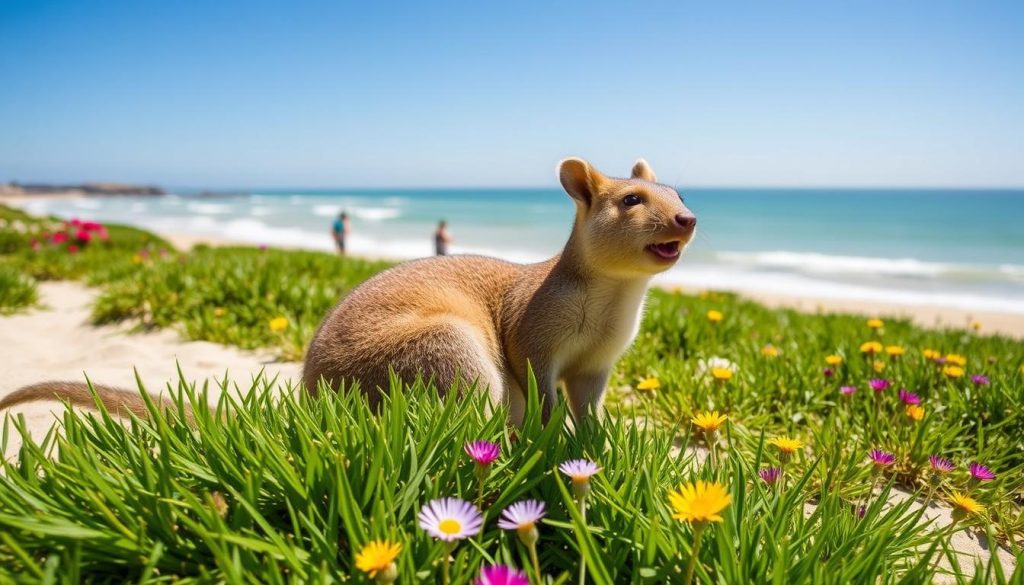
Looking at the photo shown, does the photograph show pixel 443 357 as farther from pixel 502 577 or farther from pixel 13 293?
pixel 13 293

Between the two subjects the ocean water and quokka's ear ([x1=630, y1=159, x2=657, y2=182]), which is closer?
quokka's ear ([x1=630, y1=159, x2=657, y2=182])

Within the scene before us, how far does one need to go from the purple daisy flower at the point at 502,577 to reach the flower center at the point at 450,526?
105 mm

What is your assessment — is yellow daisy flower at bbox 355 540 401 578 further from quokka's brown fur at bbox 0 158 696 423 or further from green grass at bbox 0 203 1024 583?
quokka's brown fur at bbox 0 158 696 423

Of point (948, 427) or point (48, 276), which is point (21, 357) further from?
point (948, 427)

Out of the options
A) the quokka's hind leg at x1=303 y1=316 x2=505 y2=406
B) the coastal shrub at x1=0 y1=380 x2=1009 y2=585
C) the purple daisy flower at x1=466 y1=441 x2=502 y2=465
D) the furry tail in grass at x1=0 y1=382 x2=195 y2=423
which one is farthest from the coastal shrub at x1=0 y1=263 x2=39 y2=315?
the purple daisy flower at x1=466 y1=441 x2=502 y2=465

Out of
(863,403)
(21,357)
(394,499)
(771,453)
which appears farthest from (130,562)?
(21,357)

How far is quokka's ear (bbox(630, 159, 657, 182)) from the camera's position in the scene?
348 cm

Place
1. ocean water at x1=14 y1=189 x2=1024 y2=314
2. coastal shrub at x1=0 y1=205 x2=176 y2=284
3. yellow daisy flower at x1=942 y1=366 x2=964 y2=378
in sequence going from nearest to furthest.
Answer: yellow daisy flower at x1=942 y1=366 x2=964 y2=378, coastal shrub at x1=0 y1=205 x2=176 y2=284, ocean water at x1=14 y1=189 x2=1024 y2=314

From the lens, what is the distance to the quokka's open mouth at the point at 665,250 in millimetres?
2701

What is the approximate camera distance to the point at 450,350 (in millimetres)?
2441

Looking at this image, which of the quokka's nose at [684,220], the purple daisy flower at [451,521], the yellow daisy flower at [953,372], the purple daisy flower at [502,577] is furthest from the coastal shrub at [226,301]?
the yellow daisy flower at [953,372]

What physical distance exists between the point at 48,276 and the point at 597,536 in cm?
1019

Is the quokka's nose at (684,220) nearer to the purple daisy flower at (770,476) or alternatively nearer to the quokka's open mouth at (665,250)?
the quokka's open mouth at (665,250)

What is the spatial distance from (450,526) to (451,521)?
0.02 m
